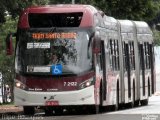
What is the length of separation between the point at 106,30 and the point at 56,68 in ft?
11.7

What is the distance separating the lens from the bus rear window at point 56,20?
24203mm

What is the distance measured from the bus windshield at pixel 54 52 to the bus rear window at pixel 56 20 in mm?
272

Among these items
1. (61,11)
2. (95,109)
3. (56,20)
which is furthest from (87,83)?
(61,11)

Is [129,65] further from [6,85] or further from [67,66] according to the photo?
[6,85]

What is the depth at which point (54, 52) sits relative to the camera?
23.9m

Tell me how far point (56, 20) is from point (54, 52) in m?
1.10

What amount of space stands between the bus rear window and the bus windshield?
0.27 metres

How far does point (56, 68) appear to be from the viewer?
23688 millimetres

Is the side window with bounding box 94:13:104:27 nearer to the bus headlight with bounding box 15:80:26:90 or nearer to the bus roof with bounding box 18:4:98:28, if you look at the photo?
the bus roof with bounding box 18:4:98:28

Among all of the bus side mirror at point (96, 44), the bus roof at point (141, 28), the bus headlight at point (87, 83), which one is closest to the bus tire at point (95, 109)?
the bus headlight at point (87, 83)

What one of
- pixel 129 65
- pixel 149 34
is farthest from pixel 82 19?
pixel 149 34

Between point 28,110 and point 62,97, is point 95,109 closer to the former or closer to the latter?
point 62,97

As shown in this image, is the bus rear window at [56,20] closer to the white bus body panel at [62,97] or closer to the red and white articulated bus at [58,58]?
the red and white articulated bus at [58,58]

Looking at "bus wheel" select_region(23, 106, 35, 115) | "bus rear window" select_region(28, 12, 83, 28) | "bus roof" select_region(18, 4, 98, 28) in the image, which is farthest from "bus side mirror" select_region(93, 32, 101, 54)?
"bus wheel" select_region(23, 106, 35, 115)
